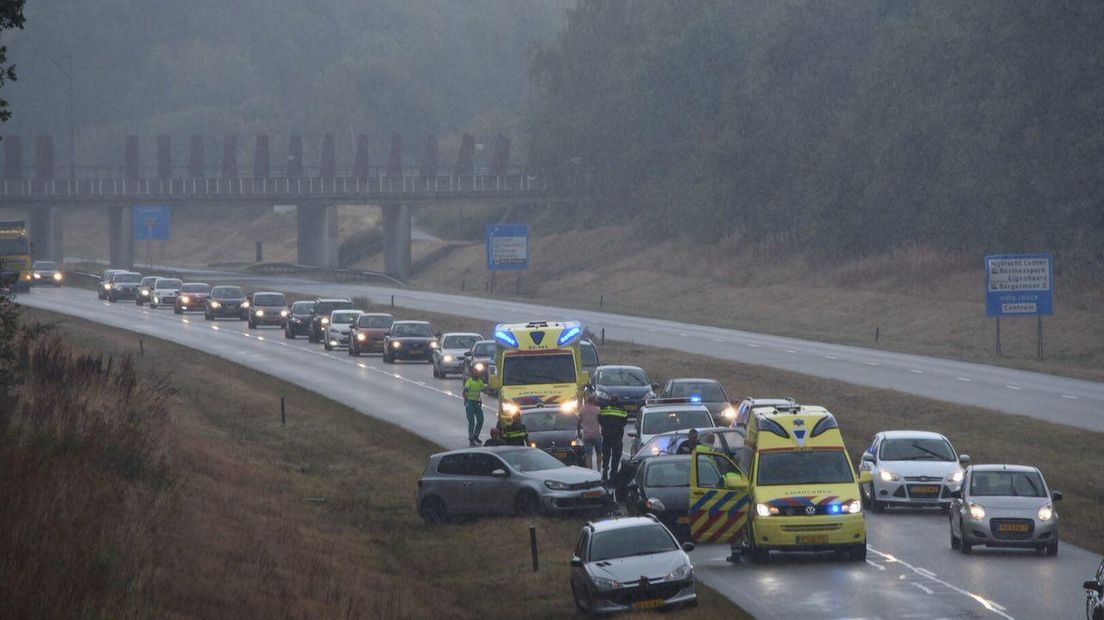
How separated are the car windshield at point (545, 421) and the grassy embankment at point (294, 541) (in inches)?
112

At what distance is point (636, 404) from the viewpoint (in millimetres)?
43156

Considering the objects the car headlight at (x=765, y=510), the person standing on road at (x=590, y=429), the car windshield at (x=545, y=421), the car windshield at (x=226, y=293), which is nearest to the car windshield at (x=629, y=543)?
the car headlight at (x=765, y=510)

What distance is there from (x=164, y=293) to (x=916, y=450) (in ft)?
216

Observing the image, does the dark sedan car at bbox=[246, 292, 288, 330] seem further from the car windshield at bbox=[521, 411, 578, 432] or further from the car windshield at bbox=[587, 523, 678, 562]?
the car windshield at bbox=[587, 523, 678, 562]

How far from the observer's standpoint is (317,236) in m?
131

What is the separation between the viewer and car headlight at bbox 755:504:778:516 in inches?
960

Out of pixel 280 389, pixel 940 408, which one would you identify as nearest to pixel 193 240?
pixel 280 389

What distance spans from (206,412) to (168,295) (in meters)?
44.3

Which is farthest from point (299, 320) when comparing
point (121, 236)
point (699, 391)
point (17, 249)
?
point (121, 236)

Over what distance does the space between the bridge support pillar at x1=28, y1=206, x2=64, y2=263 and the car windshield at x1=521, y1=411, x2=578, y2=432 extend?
322 ft

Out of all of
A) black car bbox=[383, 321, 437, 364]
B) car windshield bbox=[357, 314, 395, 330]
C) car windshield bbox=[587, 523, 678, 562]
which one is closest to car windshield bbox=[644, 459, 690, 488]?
car windshield bbox=[587, 523, 678, 562]

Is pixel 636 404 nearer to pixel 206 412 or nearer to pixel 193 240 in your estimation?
pixel 206 412

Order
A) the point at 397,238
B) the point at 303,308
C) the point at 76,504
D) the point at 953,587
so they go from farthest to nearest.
Answer: the point at 397,238 → the point at 303,308 → the point at 953,587 → the point at 76,504

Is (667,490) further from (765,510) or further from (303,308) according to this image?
(303,308)
